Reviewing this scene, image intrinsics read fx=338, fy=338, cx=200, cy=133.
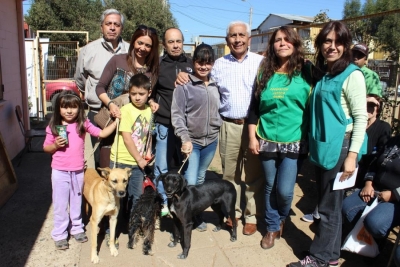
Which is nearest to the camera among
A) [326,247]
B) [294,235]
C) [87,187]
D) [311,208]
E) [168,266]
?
[326,247]

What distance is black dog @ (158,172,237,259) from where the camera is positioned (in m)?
3.18

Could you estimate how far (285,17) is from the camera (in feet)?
125

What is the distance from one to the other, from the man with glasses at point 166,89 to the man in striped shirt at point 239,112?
413 mm

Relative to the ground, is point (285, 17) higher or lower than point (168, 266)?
higher

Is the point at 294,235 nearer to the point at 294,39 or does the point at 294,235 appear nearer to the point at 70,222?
the point at 294,39

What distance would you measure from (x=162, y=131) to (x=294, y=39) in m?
1.66

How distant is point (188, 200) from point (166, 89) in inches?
47.6

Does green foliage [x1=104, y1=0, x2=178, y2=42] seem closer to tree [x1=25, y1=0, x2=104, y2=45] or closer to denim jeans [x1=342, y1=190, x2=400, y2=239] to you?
tree [x1=25, y1=0, x2=104, y2=45]

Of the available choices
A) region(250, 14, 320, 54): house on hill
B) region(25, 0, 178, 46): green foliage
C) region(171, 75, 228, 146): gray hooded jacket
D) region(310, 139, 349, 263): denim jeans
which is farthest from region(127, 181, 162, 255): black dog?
region(25, 0, 178, 46): green foliage

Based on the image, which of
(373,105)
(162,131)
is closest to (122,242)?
(162,131)

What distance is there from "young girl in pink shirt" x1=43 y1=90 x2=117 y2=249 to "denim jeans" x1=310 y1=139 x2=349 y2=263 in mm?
2095

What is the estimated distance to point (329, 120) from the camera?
273 cm

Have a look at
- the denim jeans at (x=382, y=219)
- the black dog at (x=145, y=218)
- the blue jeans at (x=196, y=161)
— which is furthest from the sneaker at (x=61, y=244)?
the denim jeans at (x=382, y=219)

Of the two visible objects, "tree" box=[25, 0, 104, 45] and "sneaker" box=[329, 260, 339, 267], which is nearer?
"sneaker" box=[329, 260, 339, 267]
